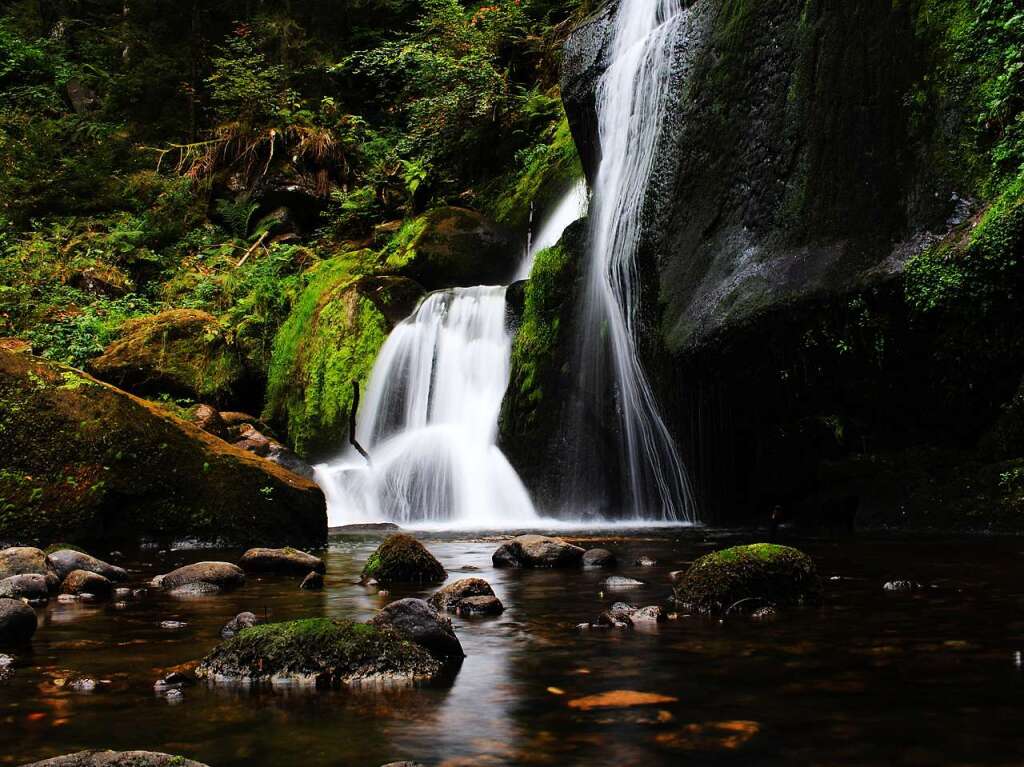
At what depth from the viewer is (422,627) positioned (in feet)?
12.3

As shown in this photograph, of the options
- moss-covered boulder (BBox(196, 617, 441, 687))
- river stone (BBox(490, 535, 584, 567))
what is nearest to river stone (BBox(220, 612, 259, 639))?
moss-covered boulder (BBox(196, 617, 441, 687))

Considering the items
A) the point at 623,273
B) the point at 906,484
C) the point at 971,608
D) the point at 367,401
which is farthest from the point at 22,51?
the point at 971,608

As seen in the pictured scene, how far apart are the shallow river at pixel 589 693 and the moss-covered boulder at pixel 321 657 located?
0.13 meters

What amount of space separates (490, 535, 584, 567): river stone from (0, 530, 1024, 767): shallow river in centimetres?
162

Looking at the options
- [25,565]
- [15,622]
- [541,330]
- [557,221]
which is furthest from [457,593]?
[557,221]

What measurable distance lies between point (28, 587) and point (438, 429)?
922 centimetres

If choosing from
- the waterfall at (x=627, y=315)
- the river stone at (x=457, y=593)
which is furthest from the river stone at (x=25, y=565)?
the waterfall at (x=627, y=315)

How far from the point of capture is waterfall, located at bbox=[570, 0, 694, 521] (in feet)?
38.4

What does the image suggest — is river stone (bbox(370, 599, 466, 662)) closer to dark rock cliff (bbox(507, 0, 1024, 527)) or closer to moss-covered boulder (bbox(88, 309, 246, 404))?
dark rock cliff (bbox(507, 0, 1024, 527))

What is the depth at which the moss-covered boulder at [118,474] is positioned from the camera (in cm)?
798

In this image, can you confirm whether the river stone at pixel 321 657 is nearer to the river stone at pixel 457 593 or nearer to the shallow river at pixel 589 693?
Answer: the shallow river at pixel 589 693

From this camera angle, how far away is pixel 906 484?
1026cm

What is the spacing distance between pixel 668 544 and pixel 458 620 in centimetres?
416

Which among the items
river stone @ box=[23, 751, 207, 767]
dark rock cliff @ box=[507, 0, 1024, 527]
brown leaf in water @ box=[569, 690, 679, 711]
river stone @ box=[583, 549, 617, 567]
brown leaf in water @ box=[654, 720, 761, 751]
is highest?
dark rock cliff @ box=[507, 0, 1024, 527]
